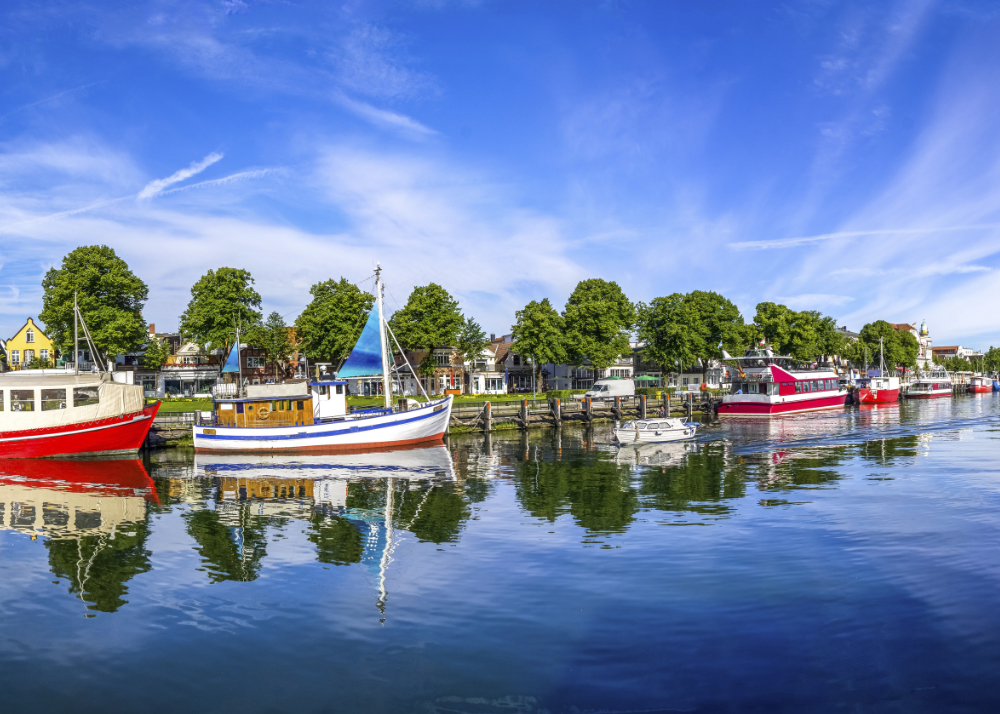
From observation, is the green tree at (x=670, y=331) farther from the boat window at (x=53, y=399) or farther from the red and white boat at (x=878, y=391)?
the boat window at (x=53, y=399)

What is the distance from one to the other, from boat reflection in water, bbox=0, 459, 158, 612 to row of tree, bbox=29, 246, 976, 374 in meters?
33.5

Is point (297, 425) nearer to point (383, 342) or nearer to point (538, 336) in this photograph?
point (383, 342)

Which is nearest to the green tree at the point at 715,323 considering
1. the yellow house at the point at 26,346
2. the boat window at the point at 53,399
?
the boat window at the point at 53,399

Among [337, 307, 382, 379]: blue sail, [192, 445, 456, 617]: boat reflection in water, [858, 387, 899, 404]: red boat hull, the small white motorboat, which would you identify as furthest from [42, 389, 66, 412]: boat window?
[858, 387, 899, 404]: red boat hull

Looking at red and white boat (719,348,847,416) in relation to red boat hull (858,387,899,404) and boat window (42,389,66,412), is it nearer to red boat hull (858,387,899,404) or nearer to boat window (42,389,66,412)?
red boat hull (858,387,899,404)

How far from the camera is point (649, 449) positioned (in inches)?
1746

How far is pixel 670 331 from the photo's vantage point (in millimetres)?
95438

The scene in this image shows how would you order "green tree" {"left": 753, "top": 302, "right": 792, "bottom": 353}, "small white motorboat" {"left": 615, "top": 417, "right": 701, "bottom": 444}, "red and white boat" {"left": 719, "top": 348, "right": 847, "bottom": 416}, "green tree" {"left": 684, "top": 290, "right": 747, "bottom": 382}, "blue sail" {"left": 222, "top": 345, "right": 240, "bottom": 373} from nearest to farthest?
"small white motorboat" {"left": 615, "top": 417, "right": 701, "bottom": 444} → "blue sail" {"left": 222, "top": 345, "right": 240, "bottom": 373} → "red and white boat" {"left": 719, "top": 348, "right": 847, "bottom": 416} → "green tree" {"left": 684, "top": 290, "right": 747, "bottom": 382} → "green tree" {"left": 753, "top": 302, "right": 792, "bottom": 353}

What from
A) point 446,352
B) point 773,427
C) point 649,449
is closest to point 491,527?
point 649,449

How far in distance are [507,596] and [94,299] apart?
241ft

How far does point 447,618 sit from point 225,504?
17174 millimetres

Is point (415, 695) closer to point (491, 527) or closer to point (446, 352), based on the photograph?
point (491, 527)

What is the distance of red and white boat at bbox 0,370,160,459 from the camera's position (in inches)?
1590

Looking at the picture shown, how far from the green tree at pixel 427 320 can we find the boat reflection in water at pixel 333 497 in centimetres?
3761
